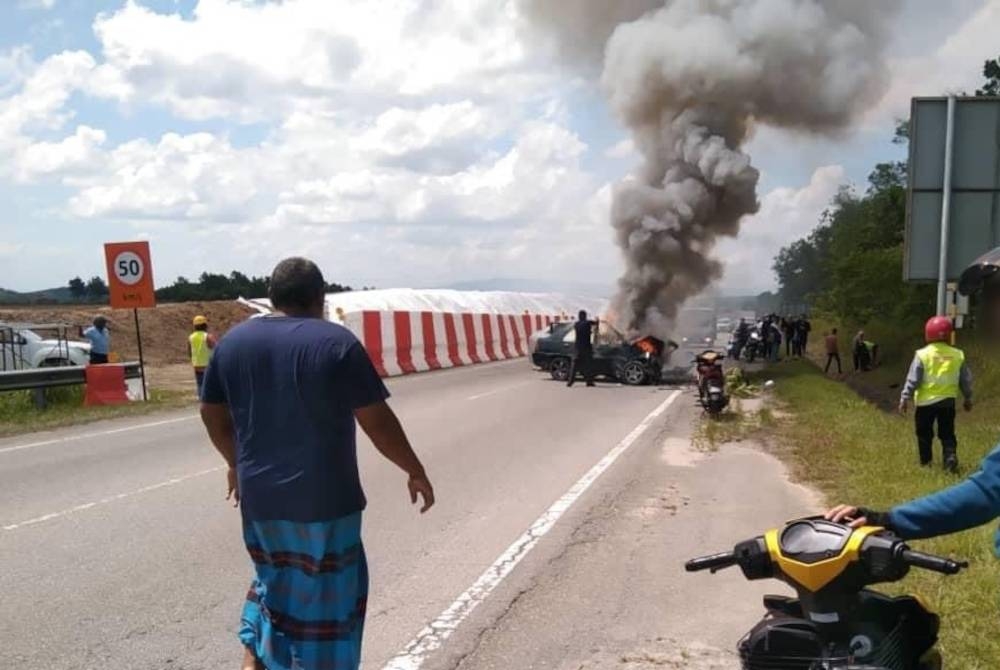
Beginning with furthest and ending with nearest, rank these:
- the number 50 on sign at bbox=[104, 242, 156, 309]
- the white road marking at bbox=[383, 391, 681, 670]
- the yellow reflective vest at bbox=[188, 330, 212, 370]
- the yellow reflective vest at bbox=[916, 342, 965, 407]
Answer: the number 50 on sign at bbox=[104, 242, 156, 309]
the yellow reflective vest at bbox=[188, 330, 212, 370]
the yellow reflective vest at bbox=[916, 342, 965, 407]
the white road marking at bbox=[383, 391, 681, 670]

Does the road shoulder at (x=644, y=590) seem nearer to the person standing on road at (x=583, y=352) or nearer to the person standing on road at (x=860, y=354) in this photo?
the person standing on road at (x=583, y=352)

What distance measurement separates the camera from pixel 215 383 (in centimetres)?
360

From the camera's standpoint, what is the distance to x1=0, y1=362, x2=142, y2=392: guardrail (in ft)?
48.3

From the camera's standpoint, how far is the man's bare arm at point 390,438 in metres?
3.47

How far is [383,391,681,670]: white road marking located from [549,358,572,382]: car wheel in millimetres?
14403

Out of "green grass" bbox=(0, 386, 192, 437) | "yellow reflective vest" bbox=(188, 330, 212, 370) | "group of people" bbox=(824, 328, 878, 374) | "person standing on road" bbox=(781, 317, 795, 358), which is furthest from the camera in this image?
"person standing on road" bbox=(781, 317, 795, 358)

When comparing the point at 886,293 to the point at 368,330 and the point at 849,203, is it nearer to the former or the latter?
the point at 368,330

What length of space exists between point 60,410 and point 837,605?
1545cm

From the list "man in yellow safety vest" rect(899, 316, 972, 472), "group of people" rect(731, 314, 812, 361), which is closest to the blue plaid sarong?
"man in yellow safety vest" rect(899, 316, 972, 472)

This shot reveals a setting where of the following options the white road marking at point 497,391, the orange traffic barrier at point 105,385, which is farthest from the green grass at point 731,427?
the orange traffic barrier at point 105,385

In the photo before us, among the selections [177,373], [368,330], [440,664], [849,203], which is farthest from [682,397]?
[849,203]

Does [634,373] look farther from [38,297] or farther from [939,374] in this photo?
[38,297]

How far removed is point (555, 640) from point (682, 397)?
1532cm

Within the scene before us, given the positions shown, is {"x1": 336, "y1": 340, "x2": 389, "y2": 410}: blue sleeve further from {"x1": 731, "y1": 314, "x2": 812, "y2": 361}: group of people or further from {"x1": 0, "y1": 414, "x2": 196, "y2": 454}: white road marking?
{"x1": 731, "y1": 314, "x2": 812, "y2": 361}: group of people
